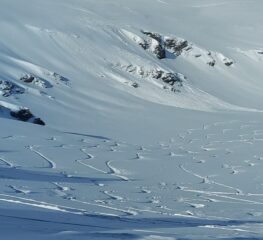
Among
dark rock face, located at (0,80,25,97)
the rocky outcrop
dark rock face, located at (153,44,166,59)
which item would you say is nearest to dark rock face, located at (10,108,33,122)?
dark rock face, located at (0,80,25,97)

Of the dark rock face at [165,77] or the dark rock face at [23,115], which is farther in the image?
the dark rock face at [165,77]

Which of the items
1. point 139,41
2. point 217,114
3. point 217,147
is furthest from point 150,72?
point 217,147

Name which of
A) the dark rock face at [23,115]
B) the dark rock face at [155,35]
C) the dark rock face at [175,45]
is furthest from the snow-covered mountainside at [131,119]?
the dark rock face at [155,35]

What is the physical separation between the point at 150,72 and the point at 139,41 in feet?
14.8

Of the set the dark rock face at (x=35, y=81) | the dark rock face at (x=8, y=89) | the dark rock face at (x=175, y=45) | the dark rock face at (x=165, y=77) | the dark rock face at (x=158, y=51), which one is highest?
the dark rock face at (x=175, y=45)

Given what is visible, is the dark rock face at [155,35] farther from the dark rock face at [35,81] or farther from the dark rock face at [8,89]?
the dark rock face at [8,89]

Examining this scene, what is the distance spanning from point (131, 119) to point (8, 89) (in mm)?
6005

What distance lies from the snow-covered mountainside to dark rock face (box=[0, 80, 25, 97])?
0.07m

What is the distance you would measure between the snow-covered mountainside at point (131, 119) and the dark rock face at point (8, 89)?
68 mm

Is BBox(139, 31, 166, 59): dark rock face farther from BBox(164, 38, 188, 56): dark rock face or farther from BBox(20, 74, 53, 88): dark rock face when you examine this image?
BBox(20, 74, 53, 88): dark rock face

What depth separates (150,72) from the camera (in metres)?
39.8

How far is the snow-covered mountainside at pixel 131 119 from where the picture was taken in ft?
24.7

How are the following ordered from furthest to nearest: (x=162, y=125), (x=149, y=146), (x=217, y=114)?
(x=217, y=114) → (x=162, y=125) → (x=149, y=146)

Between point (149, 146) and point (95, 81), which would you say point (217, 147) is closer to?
point (149, 146)
